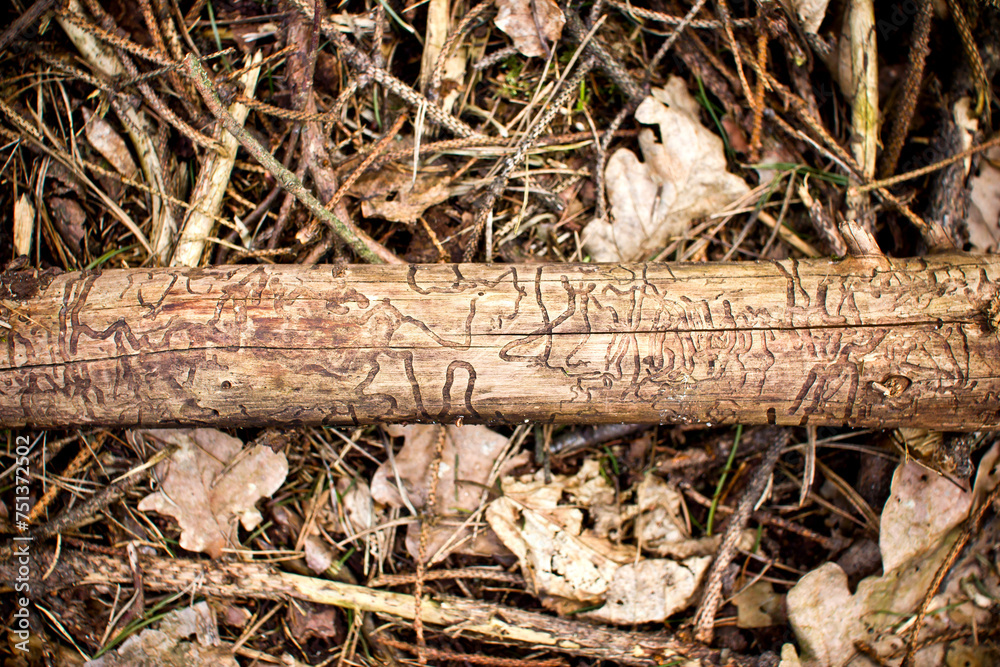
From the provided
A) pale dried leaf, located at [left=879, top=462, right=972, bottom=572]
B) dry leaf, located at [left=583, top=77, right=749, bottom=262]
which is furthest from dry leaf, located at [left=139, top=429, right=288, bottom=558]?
pale dried leaf, located at [left=879, top=462, right=972, bottom=572]

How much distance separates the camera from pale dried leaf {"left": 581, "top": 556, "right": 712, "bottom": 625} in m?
2.09

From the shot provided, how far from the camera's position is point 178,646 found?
212 centimetres

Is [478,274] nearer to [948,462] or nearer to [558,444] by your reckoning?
[558,444]

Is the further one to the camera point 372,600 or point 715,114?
point 715,114

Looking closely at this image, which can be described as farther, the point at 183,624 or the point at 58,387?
the point at 183,624

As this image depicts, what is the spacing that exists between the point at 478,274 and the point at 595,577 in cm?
125

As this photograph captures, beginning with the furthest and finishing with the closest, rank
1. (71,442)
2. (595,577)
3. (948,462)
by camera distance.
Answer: (71,442)
(595,577)
(948,462)

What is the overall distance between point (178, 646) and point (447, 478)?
48.5 inches

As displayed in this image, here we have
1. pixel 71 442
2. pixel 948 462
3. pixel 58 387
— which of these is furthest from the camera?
pixel 71 442

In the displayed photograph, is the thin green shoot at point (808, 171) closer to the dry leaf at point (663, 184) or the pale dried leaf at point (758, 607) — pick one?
the dry leaf at point (663, 184)

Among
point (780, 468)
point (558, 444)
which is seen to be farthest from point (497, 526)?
point (780, 468)

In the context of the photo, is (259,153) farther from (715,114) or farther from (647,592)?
(647,592)

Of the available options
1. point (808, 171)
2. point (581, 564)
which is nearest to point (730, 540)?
point (581, 564)

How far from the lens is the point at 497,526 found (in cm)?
212
